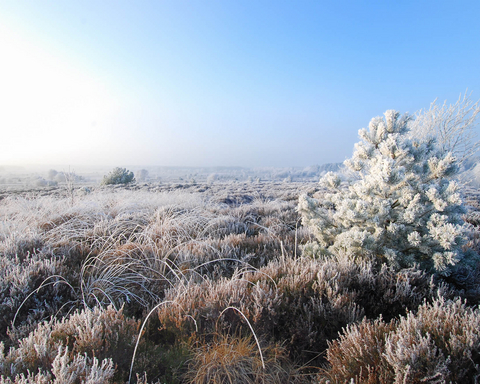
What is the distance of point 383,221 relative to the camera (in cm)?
299

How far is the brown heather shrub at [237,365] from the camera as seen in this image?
5.69 ft

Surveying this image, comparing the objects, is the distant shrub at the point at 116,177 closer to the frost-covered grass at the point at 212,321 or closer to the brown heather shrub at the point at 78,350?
the frost-covered grass at the point at 212,321

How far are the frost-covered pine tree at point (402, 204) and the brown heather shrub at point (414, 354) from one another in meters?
1.18

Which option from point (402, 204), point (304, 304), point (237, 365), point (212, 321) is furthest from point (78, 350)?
point (402, 204)

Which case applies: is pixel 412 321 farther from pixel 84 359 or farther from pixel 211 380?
pixel 84 359

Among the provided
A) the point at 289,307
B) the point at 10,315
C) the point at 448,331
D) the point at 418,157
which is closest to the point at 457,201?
the point at 418,157

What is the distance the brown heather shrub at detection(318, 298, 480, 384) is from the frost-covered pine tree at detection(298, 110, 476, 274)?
3.87 feet

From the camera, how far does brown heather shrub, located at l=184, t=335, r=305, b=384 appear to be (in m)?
1.74

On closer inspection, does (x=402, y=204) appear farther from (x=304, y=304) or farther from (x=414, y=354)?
(x=414, y=354)

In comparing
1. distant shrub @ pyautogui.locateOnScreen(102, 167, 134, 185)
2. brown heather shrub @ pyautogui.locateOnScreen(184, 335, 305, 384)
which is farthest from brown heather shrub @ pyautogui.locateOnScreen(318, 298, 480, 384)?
distant shrub @ pyautogui.locateOnScreen(102, 167, 134, 185)

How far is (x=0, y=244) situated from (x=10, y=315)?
5.90ft

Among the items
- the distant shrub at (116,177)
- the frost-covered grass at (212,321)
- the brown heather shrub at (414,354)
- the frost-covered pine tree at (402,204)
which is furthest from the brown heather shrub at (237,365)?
the distant shrub at (116,177)

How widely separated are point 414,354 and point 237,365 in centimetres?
123

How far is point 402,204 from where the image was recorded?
295 centimetres
